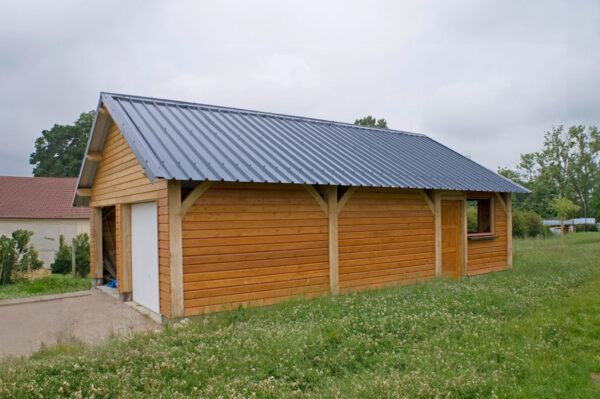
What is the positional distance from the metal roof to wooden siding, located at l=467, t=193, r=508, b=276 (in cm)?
91

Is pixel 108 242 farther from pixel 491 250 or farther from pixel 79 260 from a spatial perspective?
pixel 491 250

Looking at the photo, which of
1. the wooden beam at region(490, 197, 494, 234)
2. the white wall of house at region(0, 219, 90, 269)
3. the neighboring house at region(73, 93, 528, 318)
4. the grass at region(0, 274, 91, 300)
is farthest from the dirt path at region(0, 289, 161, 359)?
the white wall of house at region(0, 219, 90, 269)

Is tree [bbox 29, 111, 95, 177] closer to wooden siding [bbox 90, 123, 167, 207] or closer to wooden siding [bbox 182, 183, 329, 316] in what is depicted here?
wooden siding [bbox 90, 123, 167, 207]

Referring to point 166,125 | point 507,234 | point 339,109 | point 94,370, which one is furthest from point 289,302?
point 339,109

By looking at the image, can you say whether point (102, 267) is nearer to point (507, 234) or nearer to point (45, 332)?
point (45, 332)

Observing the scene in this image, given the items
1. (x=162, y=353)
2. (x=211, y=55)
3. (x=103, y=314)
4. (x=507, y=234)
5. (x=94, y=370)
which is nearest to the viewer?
(x=94, y=370)

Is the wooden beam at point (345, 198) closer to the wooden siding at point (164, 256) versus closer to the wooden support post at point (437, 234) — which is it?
the wooden support post at point (437, 234)

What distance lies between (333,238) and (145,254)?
384cm

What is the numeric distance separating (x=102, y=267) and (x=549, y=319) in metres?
11.1

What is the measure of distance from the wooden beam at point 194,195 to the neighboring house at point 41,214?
19.9 meters

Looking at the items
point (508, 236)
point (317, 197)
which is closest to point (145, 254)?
point (317, 197)

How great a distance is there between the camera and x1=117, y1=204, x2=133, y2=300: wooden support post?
9812 mm

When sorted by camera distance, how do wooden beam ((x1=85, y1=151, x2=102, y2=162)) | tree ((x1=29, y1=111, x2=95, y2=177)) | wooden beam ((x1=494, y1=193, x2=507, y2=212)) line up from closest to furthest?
wooden beam ((x1=85, y1=151, x2=102, y2=162)) < wooden beam ((x1=494, y1=193, x2=507, y2=212)) < tree ((x1=29, y1=111, x2=95, y2=177))

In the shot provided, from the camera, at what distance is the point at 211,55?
18.8 metres
